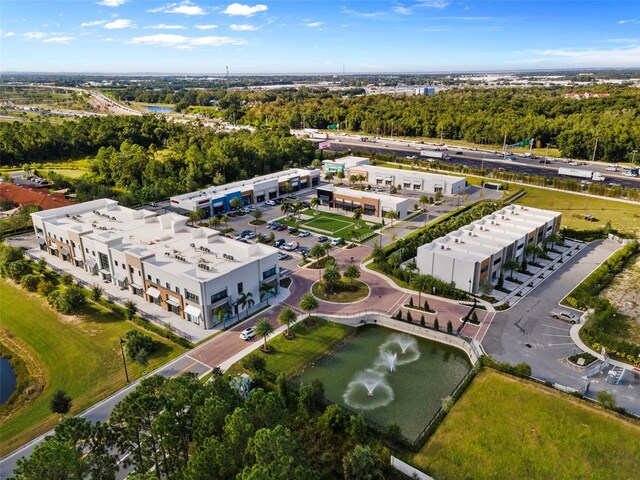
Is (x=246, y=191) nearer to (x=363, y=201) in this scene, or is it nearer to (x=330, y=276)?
(x=363, y=201)

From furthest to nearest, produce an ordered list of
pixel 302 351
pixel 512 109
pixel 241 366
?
pixel 512 109 < pixel 302 351 < pixel 241 366

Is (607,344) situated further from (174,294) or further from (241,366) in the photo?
(174,294)

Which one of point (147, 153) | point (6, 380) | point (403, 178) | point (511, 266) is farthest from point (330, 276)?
point (147, 153)

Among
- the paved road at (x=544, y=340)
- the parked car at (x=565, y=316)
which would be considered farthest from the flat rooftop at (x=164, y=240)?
the parked car at (x=565, y=316)

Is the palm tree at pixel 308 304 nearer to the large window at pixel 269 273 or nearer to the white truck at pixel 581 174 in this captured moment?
the large window at pixel 269 273

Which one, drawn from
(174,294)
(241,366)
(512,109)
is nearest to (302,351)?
(241,366)

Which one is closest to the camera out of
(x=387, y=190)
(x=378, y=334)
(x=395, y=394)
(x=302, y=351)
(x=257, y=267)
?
(x=395, y=394)

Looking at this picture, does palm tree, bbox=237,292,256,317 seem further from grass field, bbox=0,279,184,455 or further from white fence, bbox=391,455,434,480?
white fence, bbox=391,455,434,480
